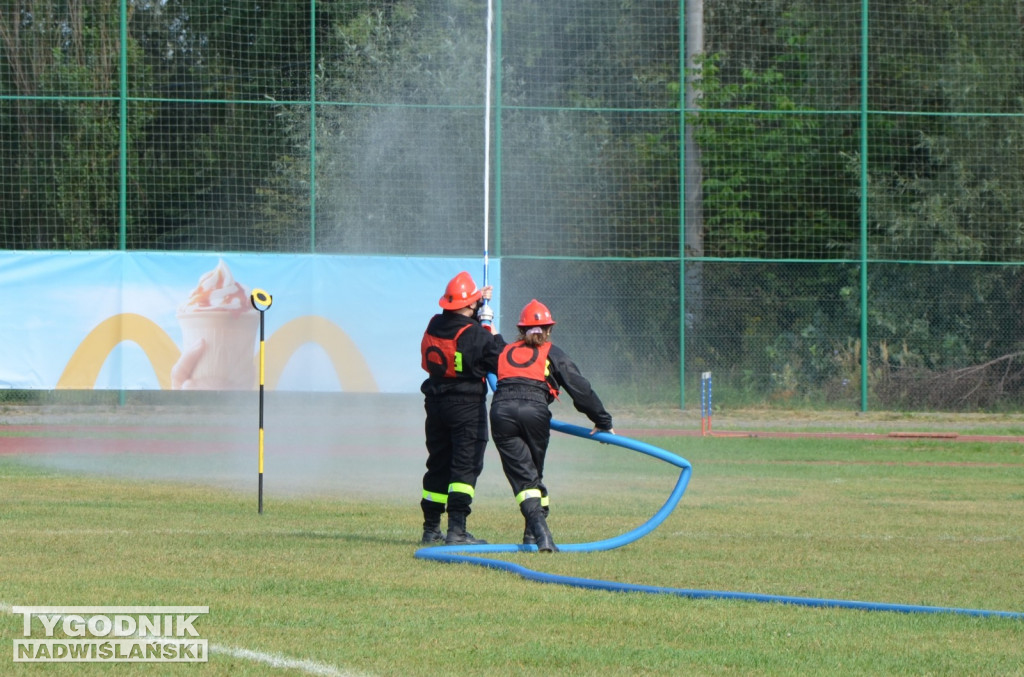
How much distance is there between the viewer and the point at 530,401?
972 centimetres

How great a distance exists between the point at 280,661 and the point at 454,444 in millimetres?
3732

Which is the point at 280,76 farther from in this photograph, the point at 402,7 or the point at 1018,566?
the point at 1018,566

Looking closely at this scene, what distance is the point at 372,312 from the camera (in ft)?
76.5

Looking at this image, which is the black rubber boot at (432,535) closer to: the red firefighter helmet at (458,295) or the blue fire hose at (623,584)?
the blue fire hose at (623,584)

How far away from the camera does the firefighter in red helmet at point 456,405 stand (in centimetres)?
980

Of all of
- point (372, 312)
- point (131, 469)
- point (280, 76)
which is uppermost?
point (280, 76)

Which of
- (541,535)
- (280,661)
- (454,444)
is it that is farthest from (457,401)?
(280,661)

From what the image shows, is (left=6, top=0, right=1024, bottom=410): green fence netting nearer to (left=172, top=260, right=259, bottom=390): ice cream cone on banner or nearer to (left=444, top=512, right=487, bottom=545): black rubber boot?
(left=172, top=260, right=259, bottom=390): ice cream cone on banner

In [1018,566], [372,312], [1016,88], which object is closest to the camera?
[1018,566]

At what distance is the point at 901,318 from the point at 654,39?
6.67 metres

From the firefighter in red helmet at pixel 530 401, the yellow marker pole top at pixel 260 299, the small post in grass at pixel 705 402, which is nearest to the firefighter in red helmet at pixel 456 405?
the firefighter in red helmet at pixel 530 401

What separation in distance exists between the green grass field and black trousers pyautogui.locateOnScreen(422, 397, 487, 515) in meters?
0.47

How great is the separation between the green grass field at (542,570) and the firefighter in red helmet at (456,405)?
15.9 inches

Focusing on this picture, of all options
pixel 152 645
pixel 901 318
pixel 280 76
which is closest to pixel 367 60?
pixel 280 76
